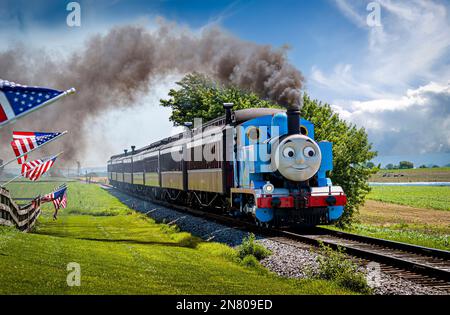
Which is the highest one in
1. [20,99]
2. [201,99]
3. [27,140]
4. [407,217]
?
[201,99]

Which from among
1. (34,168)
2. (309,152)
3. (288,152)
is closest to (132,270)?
(288,152)

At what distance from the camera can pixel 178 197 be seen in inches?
1184

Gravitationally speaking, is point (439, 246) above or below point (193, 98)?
below

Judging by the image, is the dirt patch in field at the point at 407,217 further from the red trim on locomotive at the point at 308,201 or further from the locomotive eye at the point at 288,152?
the locomotive eye at the point at 288,152

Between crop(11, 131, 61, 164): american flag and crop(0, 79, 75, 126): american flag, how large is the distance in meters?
6.11

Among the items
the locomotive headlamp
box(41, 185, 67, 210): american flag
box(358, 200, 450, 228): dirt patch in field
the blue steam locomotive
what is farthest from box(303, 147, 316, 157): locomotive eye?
box(358, 200, 450, 228): dirt patch in field

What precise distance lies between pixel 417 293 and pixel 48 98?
750 cm

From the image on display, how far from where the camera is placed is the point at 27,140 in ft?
49.6

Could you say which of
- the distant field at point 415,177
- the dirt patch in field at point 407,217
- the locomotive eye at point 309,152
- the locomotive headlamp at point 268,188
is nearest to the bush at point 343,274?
the locomotive headlamp at point 268,188

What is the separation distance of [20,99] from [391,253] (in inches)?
358

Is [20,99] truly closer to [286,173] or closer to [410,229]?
[286,173]

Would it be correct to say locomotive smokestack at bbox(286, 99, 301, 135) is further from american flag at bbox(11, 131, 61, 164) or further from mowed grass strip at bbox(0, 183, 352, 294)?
american flag at bbox(11, 131, 61, 164)
